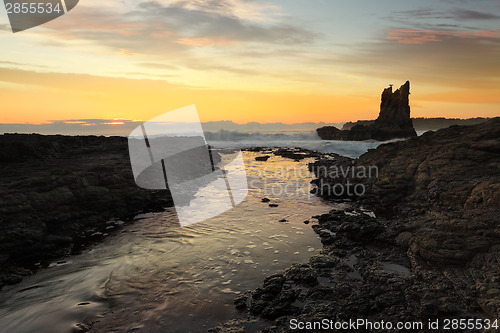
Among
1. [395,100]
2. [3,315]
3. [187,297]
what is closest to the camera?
[3,315]

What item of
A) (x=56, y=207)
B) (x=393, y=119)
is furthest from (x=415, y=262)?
(x=393, y=119)

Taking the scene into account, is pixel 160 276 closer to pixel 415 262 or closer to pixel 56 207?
pixel 56 207

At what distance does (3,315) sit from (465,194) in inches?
715

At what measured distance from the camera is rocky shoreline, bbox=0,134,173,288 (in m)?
12.6

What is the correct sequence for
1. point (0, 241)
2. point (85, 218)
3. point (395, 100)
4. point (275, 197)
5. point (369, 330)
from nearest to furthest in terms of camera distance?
point (369, 330) < point (0, 241) < point (85, 218) < point (275, 197) < point (395, 100)

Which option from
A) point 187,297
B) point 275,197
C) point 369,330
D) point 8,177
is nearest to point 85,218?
point 8,177

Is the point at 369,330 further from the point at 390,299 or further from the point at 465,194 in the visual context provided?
the point at 465,194

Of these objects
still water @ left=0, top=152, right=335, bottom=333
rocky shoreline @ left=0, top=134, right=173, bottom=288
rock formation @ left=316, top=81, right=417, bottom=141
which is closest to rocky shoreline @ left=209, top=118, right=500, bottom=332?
still water @ left=0, top=152, right=335, bottom=333

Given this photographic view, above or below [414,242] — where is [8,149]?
above

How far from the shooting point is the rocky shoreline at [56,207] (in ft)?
41.2

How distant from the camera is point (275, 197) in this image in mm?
24203

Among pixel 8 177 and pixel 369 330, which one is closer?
pixel 369 330

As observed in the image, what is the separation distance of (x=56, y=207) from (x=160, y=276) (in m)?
9.02

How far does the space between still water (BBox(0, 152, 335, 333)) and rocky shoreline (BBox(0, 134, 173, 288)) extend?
3.98ft
